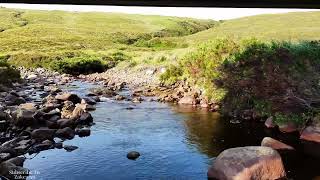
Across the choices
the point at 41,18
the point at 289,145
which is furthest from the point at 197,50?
the point at 41,18

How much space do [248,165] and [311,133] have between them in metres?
7.26

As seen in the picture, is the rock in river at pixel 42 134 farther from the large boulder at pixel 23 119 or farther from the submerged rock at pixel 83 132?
the large boulder at pixel 23 119

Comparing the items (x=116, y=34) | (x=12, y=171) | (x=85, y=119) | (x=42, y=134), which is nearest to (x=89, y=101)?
(x=85, y=119)

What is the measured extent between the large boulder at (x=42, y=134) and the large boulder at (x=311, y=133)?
11.9 metres

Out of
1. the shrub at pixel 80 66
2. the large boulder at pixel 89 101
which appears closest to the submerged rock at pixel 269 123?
the large boulder at pixel 89 101

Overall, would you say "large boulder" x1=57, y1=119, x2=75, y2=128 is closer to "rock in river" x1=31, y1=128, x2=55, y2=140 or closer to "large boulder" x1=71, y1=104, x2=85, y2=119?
"large boulder" x1=71, y1=104, x2=85, y2=119

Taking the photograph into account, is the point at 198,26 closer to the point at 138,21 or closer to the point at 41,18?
the point at 138,21

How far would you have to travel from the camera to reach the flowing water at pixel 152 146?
53.1ft

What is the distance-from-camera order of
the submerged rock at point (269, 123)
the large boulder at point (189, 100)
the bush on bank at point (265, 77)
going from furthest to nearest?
the large boulder at point (189, 100) < the submerged rock at point (269, 123) < the bush on bank at point (265, 77)

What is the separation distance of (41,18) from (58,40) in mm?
37620

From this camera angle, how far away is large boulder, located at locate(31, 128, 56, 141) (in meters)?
20.1

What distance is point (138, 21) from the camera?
12850 centimetres

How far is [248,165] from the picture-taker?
14992mm

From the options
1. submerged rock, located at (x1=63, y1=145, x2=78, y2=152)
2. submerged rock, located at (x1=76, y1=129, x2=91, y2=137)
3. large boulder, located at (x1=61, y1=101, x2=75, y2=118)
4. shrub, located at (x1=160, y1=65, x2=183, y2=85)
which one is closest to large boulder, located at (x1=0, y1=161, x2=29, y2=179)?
submerged rock, located at (x1=63, y1=145, x2=78, y2=152)
